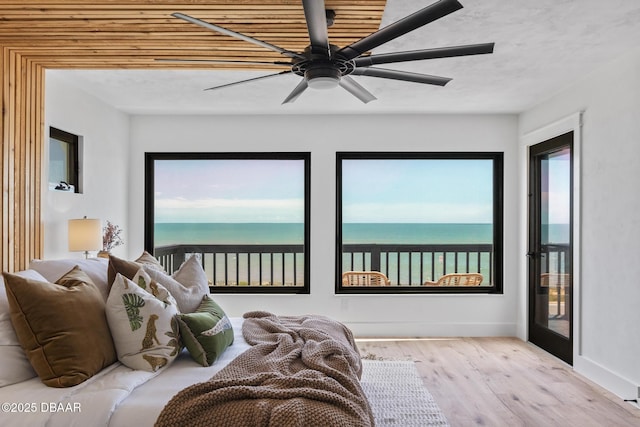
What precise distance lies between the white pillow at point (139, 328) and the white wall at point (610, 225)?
10.7 feet

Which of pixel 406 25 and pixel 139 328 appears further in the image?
pixel 139 328

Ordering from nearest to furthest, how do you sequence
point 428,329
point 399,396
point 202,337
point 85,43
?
point 202,337, point 85,43, point 399,396, point 428,329

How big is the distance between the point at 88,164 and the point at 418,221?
374 cm

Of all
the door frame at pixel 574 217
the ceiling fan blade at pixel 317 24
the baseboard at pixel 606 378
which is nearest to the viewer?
the ceiling fan blade at pixel 317 24

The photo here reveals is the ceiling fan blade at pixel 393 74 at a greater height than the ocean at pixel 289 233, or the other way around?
the ceiling fan blade at pixel 393 74

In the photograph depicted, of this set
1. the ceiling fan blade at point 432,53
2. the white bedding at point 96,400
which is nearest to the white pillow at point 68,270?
the white bedding at point 96,400

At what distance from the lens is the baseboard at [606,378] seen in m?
3.63

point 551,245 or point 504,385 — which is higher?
point 551,245

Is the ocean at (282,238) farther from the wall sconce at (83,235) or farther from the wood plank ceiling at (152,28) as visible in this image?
the wood plank ceiling at (152,28)

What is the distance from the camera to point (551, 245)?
16.5 ft

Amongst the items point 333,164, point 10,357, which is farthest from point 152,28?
point 333,164

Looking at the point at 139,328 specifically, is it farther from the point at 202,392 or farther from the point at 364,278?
the point at 364,278

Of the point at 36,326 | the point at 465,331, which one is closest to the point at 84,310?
the point at 36,326

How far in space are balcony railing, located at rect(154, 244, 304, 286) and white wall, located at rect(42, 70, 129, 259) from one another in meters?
0.76
